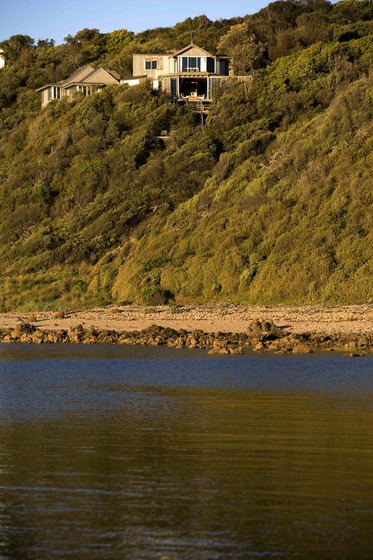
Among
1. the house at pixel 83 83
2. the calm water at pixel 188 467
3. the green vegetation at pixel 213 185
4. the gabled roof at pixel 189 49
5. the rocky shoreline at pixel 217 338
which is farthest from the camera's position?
the house at pixel 83 83

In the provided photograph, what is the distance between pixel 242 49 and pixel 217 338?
3614cm

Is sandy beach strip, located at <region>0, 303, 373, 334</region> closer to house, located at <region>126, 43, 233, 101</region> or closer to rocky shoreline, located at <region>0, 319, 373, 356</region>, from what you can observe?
rocky shoreline, located at <region>0, 319, 373, 356</region>

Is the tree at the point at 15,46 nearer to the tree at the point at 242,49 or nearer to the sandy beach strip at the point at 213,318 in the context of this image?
the tree at the point at 242,49

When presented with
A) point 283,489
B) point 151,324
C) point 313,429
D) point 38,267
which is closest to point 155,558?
point 283,489

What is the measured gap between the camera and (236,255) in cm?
4281

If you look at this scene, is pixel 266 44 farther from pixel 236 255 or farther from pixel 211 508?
pixel 211 508

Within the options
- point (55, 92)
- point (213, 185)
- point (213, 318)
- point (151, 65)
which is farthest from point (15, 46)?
point (213, 318)

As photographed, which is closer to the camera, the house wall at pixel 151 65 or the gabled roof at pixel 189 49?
the gabled roof at pixel 189 49

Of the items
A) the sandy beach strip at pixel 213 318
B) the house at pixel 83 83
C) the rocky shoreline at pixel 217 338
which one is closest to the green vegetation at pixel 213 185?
the house at pixel 83 83

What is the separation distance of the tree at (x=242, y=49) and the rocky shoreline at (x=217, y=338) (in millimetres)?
32030

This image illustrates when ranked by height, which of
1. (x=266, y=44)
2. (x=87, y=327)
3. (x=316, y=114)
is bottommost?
(x=87, y=327)

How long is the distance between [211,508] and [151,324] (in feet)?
79.3

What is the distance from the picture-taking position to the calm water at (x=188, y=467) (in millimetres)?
10641

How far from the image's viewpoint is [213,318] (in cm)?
3612
